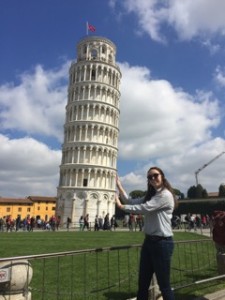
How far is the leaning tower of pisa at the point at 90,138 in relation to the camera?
74.0 m

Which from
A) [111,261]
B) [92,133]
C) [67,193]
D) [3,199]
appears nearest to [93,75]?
[92,133]

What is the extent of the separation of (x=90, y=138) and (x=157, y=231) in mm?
71483

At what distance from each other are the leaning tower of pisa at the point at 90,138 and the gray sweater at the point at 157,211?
68.6m

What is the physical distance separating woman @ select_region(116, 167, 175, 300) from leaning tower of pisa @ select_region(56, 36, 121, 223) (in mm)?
68456

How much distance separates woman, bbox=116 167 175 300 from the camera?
507cm

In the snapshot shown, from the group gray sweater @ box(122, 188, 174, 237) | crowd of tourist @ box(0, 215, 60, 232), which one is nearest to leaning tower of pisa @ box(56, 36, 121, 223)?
crowd of tourist @ box(0, 215, 60, 232)

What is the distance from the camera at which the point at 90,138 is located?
250 ft

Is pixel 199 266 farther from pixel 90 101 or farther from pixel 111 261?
pixel 90 101

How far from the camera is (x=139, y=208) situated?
505 cm

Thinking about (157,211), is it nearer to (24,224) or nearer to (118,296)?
(118,296)

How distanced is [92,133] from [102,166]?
7344mm

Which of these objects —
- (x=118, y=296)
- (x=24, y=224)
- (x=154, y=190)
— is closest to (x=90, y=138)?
(x=24, y=224)

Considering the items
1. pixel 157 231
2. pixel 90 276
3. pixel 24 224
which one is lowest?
pixel 90 276

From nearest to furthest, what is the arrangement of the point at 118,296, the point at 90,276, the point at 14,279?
1. the point at 14,279
2. the point at 118,296
3. the point at 90,276
